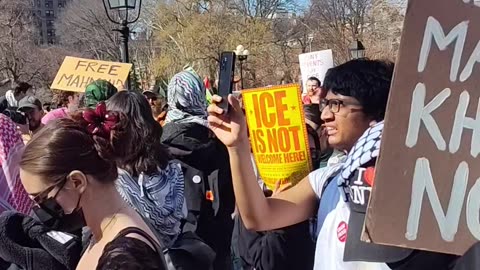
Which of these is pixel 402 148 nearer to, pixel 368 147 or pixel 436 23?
pixel 436 23

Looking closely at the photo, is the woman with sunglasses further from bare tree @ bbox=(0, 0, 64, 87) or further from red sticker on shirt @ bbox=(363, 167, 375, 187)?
bare tree @ bbox=(0, 0, 64, 87)

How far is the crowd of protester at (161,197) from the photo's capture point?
2002mm

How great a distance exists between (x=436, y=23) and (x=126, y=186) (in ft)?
6.50

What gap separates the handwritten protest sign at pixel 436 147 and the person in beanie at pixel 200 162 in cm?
264

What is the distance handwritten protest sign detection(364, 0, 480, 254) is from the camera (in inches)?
58.4

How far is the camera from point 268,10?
55594 mm

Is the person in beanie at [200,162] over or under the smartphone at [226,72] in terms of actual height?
under

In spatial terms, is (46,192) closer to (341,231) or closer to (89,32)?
(341,231)

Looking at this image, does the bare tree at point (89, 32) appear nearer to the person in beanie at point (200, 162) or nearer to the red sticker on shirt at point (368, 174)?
→ the person in beanie at point (200, 162)

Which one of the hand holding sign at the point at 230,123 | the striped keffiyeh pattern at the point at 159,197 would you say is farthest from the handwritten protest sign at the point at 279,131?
the hand holding sign at the point at 230,123

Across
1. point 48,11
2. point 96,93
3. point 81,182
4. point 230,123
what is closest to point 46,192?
point 81,182

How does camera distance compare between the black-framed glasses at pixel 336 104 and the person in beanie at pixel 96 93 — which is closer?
the black-framed glasses at pixel 336 104

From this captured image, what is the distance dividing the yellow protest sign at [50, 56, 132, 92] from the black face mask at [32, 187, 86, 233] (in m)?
4.18

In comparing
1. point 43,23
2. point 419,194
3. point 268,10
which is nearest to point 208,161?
point 419,194
